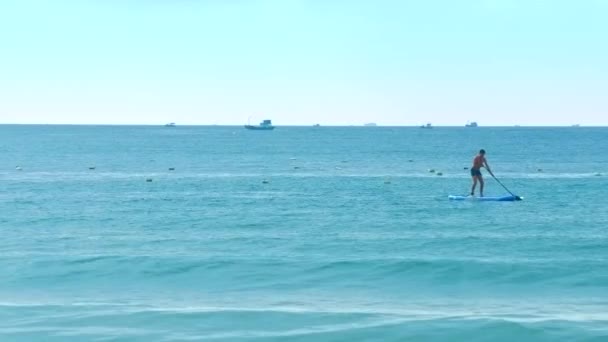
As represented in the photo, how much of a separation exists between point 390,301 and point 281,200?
22.8m

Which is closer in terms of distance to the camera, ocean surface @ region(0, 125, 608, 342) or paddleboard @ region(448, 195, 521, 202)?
ocean surface @ region(0, 125, 608, 342)

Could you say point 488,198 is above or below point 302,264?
above

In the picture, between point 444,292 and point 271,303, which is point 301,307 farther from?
point 444,292

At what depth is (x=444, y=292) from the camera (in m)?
22.3

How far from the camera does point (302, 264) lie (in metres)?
25.5

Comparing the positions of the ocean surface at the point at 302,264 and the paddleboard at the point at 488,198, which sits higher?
the paddleboard at the point at 488,198

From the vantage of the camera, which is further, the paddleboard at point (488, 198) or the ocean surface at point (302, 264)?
the paddleboard at point (488, 198)

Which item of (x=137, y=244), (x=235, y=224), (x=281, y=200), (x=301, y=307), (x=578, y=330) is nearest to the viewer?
(x=578, y=330)

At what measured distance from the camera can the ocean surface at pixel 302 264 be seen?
1808 centimetres

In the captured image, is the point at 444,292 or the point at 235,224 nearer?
the point at 444,292

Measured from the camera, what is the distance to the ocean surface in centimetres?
1808

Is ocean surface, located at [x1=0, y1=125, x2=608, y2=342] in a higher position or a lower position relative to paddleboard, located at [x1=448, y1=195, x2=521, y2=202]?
lower

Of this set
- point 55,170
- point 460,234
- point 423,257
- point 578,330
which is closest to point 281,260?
point 423,257

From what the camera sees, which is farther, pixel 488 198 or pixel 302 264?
pixel 488 198
